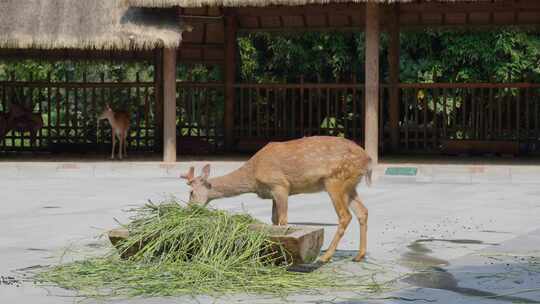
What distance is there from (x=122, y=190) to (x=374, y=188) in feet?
12.2

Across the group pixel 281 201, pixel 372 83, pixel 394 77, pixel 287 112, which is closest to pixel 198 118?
pixel 287 112

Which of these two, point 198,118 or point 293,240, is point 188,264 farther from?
point 198,118

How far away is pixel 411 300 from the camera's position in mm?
6992

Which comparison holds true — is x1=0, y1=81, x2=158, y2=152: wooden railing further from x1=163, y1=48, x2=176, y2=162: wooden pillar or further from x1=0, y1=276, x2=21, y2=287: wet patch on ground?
x1=0, y1=276, x2=21, y2=287: wet patch on ground

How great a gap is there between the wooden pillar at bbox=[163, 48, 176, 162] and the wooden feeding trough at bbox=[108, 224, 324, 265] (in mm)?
10411

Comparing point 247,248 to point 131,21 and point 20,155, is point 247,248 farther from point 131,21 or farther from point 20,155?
point 20,155

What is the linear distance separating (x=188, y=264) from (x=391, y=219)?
4463mm

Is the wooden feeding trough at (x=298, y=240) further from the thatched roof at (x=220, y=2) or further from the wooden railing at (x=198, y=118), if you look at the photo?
the wooden railing at (x=198, y=118)

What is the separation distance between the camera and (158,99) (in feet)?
75.0

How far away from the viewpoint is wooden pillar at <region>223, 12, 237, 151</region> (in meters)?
22.7

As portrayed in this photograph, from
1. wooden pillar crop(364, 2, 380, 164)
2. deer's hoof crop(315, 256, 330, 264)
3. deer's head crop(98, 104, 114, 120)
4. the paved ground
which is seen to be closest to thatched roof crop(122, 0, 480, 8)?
wooden pillar crop(364, 2, 380, 164)

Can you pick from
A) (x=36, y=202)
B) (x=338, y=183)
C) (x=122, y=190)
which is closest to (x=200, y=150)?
(x=122, y=190)

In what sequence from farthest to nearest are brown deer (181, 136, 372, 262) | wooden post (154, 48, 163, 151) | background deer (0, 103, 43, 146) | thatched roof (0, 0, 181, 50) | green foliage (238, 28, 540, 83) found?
1. green foliage (238, 28, 540, 83)
2. wooden post (154, 48, 163, 151)
3. background deer (0, 103, 43, 146)
4. thatched roof (0, 0, 181, 50)
5. brown deer (181, 136, 372, 262)

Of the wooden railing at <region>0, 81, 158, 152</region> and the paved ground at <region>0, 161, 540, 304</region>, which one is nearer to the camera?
the paved ground at <region>0, 161, 540, 304</region>
